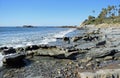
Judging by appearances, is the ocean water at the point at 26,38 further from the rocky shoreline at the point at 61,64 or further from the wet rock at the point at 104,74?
the wet rock at the point at 104,74

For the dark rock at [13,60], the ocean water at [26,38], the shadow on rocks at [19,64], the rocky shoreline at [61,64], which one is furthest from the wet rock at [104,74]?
the ocean water at [26,38]

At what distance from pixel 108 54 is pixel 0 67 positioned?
905 cm

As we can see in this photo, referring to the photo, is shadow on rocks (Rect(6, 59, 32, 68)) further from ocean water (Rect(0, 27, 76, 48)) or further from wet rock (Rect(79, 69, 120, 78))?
ocean water (Rect(0, 27, 76, 48))

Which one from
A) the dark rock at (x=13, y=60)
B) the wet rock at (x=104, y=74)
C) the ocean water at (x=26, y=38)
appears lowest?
the ocean water at (x=26, y=38)

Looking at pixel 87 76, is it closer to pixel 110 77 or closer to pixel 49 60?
pixel 110 77

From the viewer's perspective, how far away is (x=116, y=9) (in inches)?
6260

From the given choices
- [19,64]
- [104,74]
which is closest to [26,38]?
[19,64]

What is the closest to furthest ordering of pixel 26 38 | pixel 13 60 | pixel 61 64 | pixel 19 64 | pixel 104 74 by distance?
pixel 104 74, pixel 61 64, pixel 13 60, pixel 19 64, pixel 26 38

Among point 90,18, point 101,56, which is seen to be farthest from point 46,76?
point 90,18

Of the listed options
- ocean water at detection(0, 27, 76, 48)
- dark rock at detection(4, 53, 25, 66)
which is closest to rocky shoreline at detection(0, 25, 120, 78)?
dark rock at detection(4, 53, 25, 66)

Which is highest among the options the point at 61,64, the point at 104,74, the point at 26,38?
the point at 104,74

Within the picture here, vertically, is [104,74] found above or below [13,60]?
above

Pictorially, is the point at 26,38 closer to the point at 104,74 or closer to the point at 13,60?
the point at 13,60

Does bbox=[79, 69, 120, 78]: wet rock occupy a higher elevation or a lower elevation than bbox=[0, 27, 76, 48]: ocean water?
higher
